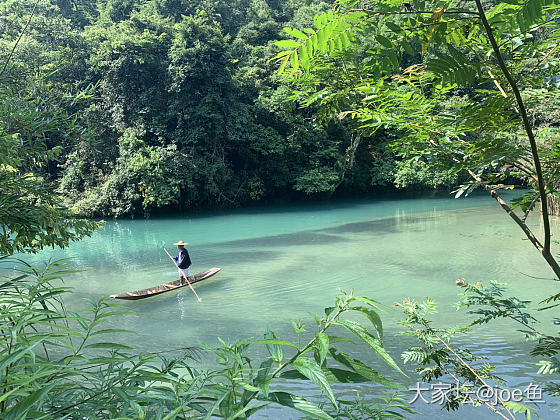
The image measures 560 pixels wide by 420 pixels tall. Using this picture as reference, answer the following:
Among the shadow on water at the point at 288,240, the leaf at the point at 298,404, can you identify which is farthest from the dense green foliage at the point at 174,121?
the leaf at the point at 298,404

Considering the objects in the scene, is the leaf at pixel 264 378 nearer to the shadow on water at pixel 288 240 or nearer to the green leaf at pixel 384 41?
the green leaf at pixel 384 41

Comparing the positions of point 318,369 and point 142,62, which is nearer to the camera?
point 318,369

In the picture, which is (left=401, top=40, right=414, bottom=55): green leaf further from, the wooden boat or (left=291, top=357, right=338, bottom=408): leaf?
the wooden boat

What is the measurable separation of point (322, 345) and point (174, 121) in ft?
67.6

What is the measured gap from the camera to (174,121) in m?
20.2

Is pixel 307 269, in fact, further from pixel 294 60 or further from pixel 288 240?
pixel 294 60

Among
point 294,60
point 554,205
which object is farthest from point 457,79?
point 554,205

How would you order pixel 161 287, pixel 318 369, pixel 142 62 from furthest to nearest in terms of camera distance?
pixel 142 62 < pixel 161 287 < pixel 318 369

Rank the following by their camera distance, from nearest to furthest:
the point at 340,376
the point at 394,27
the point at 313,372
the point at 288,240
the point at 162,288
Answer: the point at 313,372
the point at 340,376
the point at 394,27
the point at 162,288
the point at 288,240

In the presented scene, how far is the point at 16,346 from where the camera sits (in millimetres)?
931

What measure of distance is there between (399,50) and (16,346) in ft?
4.15

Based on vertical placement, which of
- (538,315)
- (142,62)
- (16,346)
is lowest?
(538,315)

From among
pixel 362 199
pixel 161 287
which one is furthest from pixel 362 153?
pixel 161 287

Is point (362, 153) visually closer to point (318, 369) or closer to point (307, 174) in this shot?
point (307, 174)
